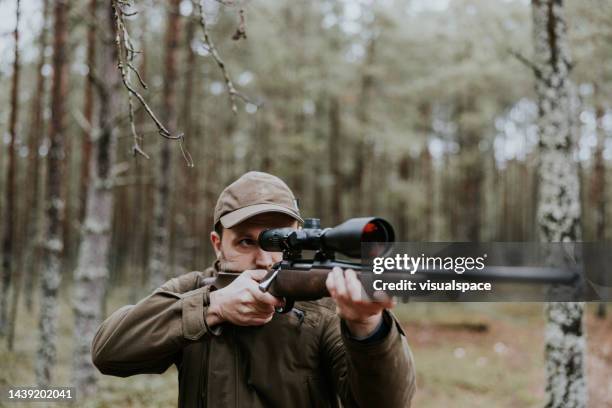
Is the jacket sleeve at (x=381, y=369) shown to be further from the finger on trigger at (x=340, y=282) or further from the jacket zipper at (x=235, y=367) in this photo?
the jacket zipper at (x=235, y=367)

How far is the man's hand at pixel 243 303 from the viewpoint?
6.83ft

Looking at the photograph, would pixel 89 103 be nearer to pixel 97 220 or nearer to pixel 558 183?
pixel 97 220

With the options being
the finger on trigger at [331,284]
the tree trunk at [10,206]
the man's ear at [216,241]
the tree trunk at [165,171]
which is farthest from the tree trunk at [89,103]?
the finger on trigger at [331,284]

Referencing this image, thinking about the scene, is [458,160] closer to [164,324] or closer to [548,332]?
[548,332]

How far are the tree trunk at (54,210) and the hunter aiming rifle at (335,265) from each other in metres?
7.36

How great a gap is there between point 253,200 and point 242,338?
0.63 meters

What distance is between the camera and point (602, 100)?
16.5 meters

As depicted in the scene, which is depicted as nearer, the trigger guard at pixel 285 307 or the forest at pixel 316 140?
the trigger guard at pixel 285 307

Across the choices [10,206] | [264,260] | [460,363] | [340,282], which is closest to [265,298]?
[264,260]

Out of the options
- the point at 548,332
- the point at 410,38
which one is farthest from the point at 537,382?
the point at 410,38

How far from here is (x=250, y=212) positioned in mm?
2311

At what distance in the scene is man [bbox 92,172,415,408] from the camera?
7.14 ft

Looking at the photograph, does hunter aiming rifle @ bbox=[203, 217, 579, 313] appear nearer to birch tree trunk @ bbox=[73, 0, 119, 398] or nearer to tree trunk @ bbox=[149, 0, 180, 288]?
birch tree trunk @ bbox=[73, 0, 119, 398]

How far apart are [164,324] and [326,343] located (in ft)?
2.38
